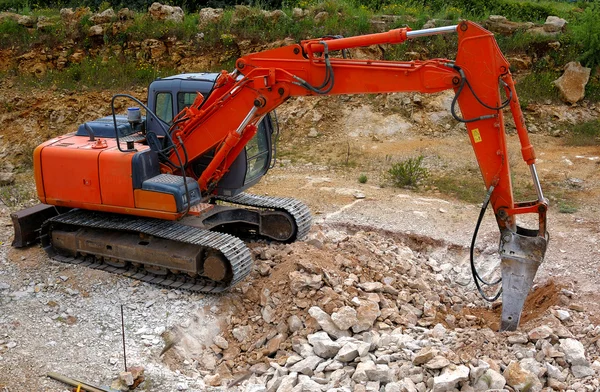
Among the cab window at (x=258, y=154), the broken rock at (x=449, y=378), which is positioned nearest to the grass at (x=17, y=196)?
the cab window at (x=258, y=154)

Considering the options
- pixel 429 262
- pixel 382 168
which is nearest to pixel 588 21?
pixel 382 168

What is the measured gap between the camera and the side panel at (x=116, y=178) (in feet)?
26.0

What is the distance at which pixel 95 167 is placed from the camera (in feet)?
26.5

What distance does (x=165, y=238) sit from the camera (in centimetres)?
810

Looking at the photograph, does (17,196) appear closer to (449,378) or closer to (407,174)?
(407,174)

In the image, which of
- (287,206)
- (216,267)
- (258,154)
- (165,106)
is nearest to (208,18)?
(165,106)

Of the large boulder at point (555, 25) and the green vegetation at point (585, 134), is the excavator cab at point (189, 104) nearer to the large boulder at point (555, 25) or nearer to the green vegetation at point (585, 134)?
the green vegetation at point (585, 134)

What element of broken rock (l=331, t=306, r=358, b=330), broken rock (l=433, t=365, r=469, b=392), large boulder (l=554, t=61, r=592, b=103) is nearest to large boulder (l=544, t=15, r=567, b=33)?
large boulder (l=554, t=61, r=592, b=103)

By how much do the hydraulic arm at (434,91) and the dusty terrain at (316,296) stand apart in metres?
0.87

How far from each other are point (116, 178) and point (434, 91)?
12.6 ft

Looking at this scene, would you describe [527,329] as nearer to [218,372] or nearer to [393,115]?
[218,372]

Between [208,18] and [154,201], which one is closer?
[154,201]

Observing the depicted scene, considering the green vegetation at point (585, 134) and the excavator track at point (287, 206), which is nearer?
the excavator track at point (287, 206)

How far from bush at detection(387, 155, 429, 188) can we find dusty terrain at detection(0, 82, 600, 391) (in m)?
0.34
